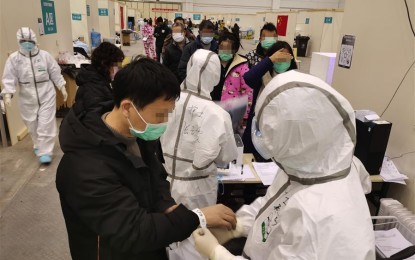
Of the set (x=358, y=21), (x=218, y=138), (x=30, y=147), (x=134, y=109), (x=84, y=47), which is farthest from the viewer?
(x=84, y=47)

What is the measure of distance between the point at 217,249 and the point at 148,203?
0.33 m

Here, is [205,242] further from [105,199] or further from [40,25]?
[40,25]

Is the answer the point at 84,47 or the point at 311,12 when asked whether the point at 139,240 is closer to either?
the point at 84,47

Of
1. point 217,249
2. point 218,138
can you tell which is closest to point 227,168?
point 218,138

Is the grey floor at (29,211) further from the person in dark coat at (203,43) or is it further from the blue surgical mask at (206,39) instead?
the blue surgical mask at (206,39)

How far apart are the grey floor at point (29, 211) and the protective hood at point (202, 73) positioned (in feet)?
5.29

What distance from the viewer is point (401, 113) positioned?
7.75 feet

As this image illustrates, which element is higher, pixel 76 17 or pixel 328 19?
pixel 328 19

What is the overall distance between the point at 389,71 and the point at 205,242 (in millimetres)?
2063

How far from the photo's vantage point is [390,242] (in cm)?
185

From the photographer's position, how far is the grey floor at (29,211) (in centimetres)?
247

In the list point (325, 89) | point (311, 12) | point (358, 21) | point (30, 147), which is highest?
point (311, 12)

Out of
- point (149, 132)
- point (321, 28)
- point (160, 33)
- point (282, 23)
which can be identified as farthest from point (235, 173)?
point (321, 28)

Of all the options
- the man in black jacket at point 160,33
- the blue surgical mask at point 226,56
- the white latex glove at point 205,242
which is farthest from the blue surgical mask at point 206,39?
the man in black jacket at point 160,33
